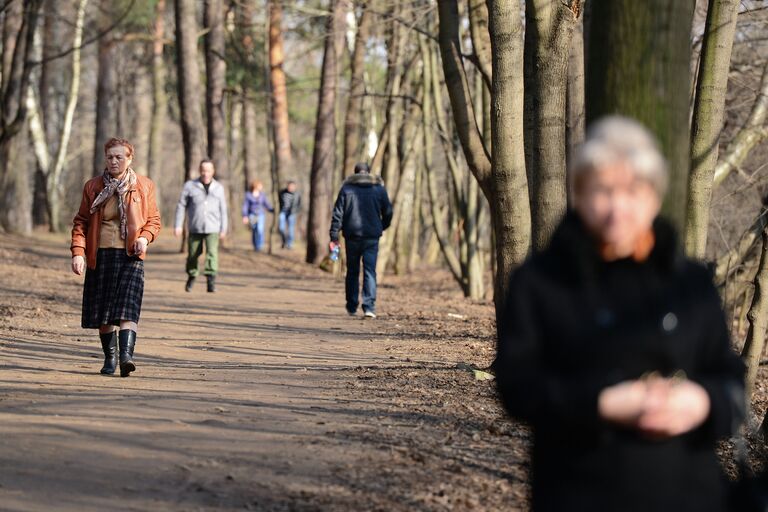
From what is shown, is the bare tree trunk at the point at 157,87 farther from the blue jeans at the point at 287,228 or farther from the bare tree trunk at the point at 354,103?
the bare tree trunk at the point at 354,103

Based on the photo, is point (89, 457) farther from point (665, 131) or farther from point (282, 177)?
point (282, 177)

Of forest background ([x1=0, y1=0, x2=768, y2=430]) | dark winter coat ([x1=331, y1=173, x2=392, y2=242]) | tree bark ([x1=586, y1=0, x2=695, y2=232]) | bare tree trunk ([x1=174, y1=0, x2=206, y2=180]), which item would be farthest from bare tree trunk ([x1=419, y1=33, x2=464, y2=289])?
tree bark ([x1=586, y1=0, x2=695, y2=232])

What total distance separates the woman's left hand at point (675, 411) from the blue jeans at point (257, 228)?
30.6 metres

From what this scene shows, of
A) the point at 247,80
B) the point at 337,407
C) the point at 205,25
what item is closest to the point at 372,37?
the point at 205,25

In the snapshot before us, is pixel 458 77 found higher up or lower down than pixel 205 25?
lower down

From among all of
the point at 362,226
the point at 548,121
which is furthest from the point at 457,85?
the point at 362,226

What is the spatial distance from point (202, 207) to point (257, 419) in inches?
438

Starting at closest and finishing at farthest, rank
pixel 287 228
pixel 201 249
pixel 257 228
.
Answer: pixel 201 249 < pixel 257 228 < pixel 287 228

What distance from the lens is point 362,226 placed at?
16.4 meters

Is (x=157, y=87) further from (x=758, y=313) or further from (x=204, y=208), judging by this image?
(x=758, y=313)

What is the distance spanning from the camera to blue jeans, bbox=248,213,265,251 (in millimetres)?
33656

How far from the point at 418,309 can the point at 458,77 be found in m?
6.10

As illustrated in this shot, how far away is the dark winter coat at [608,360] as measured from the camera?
3.11 meters

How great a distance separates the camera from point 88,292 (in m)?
10.0
